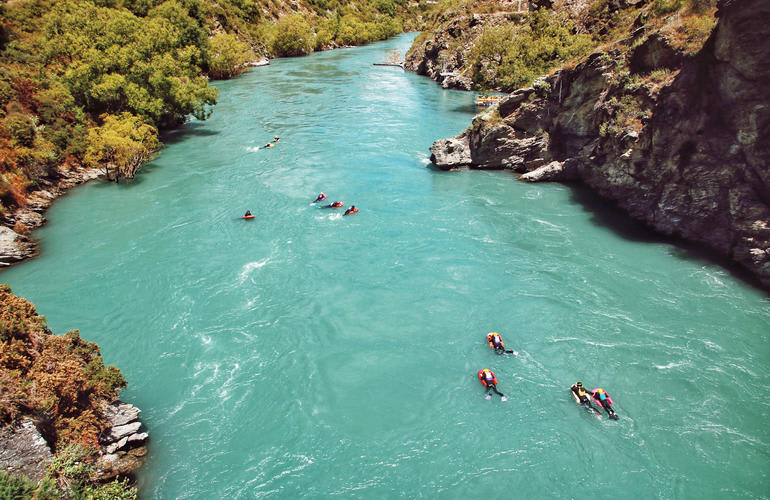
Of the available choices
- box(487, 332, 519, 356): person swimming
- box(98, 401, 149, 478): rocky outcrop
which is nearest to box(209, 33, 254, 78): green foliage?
box(98, 401, 149, 478): rocky outcrop

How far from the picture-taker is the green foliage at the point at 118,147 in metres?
46.4

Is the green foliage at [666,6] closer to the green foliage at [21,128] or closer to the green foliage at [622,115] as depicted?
the green foliage at [622,115]

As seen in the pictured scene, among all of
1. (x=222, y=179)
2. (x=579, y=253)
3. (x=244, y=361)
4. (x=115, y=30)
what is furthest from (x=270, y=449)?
(x=115, y=30)

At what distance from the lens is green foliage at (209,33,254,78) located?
3821 inches

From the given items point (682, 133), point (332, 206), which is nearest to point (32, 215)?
point (332, 206)

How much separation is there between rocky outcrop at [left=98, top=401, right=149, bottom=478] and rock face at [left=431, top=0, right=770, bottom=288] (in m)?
37.0

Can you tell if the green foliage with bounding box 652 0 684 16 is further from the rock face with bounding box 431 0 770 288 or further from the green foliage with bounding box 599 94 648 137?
the green foliage with bounding box 599 94 648 137

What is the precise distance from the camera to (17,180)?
1553 inches

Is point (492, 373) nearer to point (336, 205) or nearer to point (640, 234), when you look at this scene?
point (640, 234)

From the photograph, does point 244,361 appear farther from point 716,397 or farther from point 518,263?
point 716,397

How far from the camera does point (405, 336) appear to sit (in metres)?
25.8

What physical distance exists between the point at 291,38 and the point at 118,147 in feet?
341

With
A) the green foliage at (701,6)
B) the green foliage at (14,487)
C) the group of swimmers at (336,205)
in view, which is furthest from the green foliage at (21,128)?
the green foliage at (701,6)

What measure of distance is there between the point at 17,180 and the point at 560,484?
159 feet
